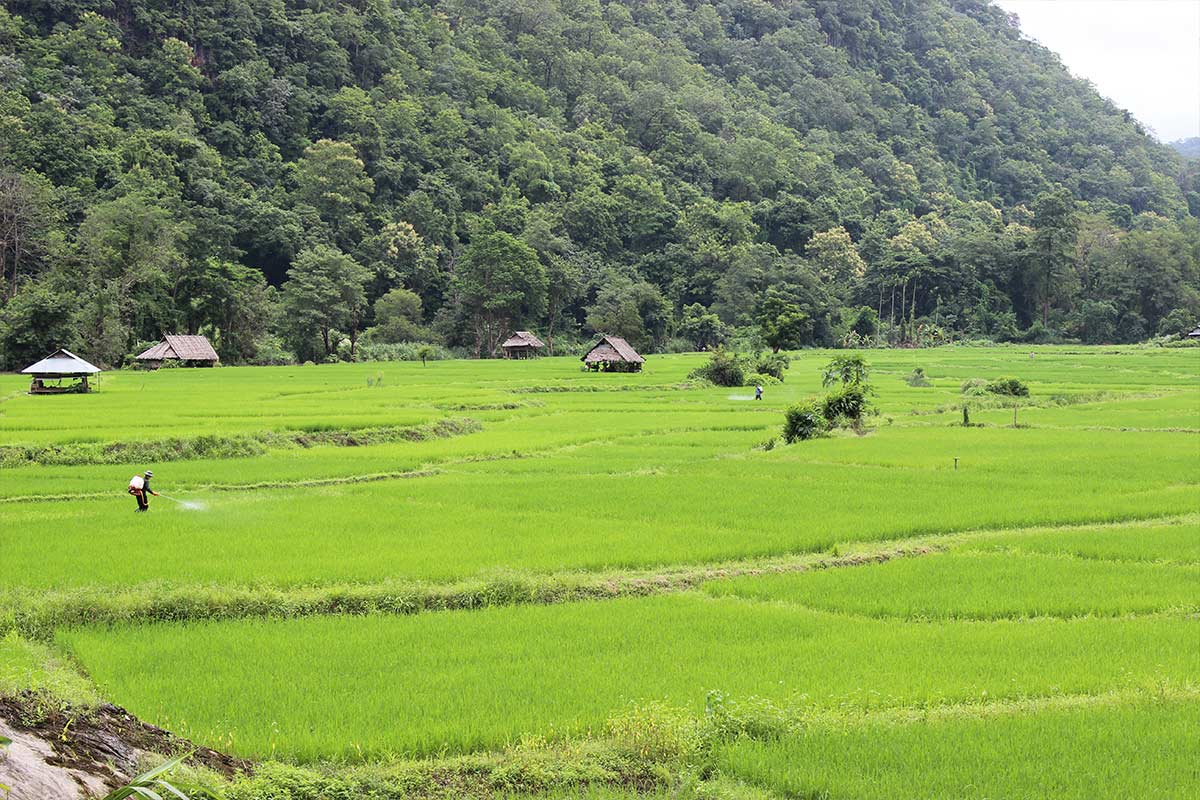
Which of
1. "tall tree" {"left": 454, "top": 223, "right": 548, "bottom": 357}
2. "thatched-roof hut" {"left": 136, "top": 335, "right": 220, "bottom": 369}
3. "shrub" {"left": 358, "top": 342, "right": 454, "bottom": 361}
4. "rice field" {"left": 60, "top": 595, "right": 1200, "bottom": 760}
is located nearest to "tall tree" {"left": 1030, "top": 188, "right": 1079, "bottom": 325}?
"tall tree" {"left": 454, "top": 223, "right": 548, "bottom": 357}

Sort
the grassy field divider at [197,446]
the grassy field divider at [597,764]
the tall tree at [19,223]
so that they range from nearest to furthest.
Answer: the grassy field divider at [597,764], the grassy field divider at [197,446], the tall tree at [19,223]

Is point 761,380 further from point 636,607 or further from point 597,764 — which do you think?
point 597,764

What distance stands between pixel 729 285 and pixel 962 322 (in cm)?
1831

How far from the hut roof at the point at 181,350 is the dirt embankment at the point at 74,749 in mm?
41585

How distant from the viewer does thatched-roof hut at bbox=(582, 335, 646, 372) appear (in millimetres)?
42656

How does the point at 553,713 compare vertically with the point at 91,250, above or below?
below

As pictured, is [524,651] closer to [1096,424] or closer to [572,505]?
[572,505]

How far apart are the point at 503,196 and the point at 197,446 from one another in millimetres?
58094

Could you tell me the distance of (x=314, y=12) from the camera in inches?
3152

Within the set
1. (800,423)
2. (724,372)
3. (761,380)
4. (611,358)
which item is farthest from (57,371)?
(761,380)

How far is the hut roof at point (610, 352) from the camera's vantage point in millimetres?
42562

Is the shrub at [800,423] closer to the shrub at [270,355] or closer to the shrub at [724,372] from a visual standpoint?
the shrub at [724,372]

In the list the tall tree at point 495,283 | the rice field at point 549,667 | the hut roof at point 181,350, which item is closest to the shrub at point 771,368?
the tall tree at point 495,283

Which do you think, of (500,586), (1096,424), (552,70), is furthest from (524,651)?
(552,70)
